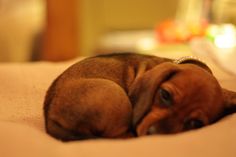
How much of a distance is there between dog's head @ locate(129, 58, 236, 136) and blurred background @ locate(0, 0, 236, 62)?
2.40 feet

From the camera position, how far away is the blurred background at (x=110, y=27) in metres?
2.72

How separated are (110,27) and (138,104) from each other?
3.39m

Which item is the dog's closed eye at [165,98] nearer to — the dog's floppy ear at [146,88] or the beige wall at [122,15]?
the dog's floppy ear at [146,88]

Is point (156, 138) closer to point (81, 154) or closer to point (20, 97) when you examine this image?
point (81, 154)

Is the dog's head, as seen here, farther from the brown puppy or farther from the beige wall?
the beige wall

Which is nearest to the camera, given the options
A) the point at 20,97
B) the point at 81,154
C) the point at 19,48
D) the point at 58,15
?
the point at 81,154

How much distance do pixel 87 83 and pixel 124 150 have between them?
24 cm

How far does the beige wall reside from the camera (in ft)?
13.7

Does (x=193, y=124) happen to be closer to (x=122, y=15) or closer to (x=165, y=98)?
(x=165, y=98)

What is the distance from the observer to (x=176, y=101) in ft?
3.22

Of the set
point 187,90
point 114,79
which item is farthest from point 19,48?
point 187,90

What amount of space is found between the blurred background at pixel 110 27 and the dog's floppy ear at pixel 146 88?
29.5 inches

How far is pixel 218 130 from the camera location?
3.05ft

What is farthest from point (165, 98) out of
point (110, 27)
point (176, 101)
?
point (110, 27)
